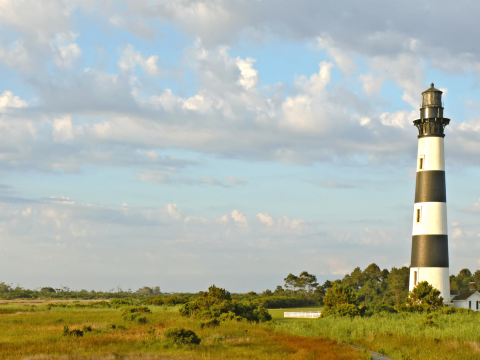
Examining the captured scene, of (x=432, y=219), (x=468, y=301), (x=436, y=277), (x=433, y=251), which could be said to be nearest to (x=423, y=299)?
(x=436, y=277)

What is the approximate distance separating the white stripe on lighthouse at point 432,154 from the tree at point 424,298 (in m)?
11.3

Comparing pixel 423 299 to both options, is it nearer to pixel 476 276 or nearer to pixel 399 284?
pixel 399 284

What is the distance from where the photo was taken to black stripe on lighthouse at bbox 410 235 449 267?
48906 mm

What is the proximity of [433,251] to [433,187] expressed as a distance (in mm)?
6189

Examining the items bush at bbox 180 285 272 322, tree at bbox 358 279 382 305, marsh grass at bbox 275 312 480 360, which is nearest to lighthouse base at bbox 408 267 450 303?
marsh grass at bbox 275 312 480 360

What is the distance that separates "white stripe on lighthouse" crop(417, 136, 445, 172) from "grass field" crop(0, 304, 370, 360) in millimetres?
23508

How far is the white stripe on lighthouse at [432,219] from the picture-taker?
49.2 m

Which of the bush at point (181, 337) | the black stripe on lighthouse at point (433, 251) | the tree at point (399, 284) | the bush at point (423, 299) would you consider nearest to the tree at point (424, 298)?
the bush at point (423, 299)

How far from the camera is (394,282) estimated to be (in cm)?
8638

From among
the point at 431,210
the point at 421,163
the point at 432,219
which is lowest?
the point at 432,219

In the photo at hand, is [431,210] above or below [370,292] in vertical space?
above

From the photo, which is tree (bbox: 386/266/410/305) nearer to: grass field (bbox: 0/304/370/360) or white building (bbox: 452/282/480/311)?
white building (bbox: 452/282/480/311)

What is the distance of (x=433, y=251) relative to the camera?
1929 inches

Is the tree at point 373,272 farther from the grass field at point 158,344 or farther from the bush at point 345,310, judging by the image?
the grass field at point 158,344
